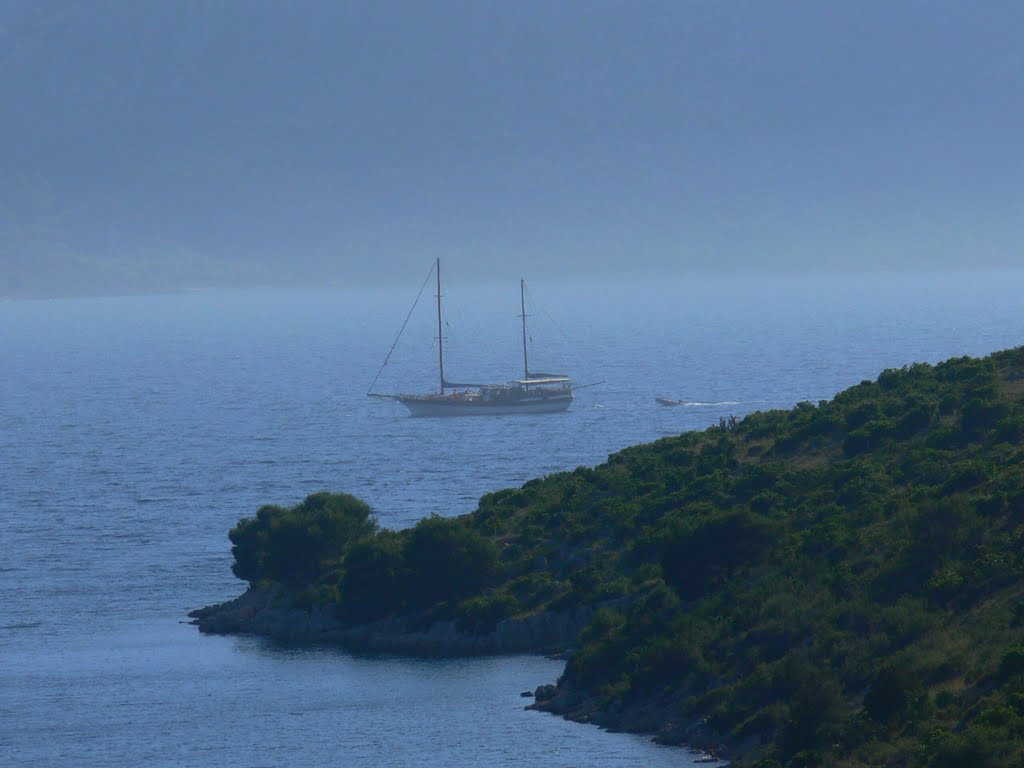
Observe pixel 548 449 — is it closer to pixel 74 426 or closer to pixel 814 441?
pixel 74 426

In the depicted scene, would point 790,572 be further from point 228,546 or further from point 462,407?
point 462,407

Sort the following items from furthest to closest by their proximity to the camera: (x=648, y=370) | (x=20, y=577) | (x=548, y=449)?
1. (x=648, y=370)
2. (x=548, y=449)
3. (x=20, y=577)

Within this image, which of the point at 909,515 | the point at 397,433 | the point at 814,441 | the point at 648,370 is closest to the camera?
the point at 909,515

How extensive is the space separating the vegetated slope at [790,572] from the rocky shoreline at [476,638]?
22 cm

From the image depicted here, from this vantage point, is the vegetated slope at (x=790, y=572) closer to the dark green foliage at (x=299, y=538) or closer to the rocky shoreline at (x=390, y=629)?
the dark green foliage at (x=299, y=538)

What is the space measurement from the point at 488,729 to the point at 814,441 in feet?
70.8

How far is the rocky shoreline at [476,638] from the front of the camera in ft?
139

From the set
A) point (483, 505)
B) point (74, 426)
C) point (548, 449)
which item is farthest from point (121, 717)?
point (74, 426)

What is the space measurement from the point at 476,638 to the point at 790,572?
10130 millimetres

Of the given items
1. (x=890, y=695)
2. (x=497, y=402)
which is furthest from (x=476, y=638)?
(x=497, y=402)

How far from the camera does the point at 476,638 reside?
52.9 metres

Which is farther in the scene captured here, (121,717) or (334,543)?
(334,543)

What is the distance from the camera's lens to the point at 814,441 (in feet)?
203

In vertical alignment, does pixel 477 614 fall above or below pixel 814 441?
below
